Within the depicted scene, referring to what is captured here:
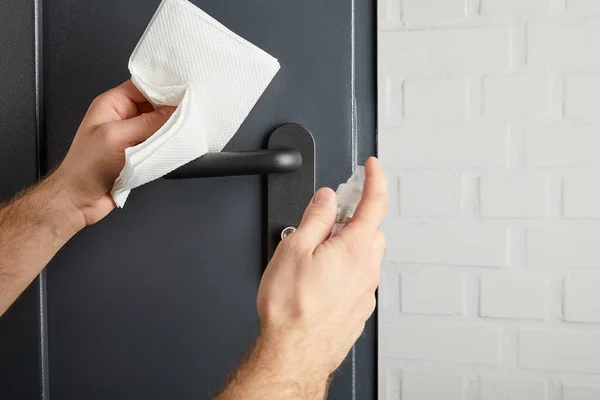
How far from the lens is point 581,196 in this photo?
100 cm

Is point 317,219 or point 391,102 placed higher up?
point 391,102

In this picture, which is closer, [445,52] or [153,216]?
[153,216]

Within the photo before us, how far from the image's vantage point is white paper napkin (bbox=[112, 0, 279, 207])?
448mm

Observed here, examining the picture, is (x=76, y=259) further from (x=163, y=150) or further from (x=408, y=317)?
(x=408, y=317)

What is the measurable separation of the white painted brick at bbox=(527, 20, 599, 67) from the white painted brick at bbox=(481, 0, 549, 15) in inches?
1.0

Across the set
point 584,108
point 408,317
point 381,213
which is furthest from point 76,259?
point 584,108

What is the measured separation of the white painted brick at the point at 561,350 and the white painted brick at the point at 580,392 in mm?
29

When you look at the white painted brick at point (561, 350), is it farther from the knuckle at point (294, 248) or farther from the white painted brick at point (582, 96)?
the knuckle at point (294, 248)

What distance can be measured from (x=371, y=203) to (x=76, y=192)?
0.97ft

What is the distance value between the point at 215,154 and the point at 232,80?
0.06 meters

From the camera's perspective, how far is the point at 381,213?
444 mm

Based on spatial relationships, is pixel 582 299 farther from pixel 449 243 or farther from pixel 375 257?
pixel 375 257

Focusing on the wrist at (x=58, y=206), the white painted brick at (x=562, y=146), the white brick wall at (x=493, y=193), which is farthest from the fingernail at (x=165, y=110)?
the white painted brick at (x=562, y=146)

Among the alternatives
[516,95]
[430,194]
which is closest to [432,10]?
[516,95]
